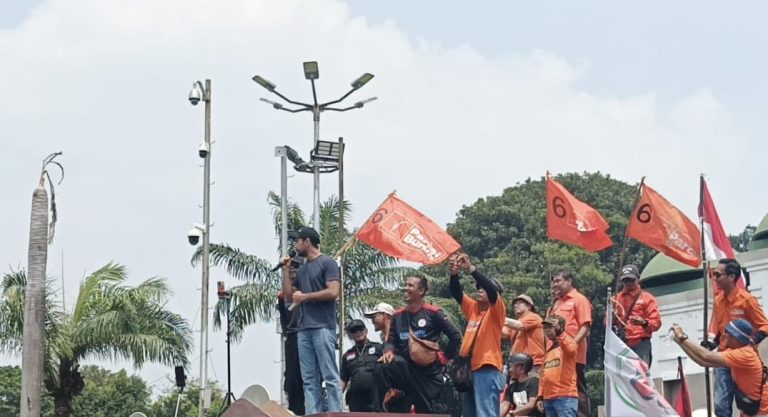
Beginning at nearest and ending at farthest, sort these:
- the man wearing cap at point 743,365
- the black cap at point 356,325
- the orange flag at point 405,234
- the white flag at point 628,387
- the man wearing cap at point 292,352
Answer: the man wearing cap at point 743,365 < the white flag at point 628,387 < the man wearing cap at point 292,352 < the black cap at point 356,325 < the orange flag at point 405,234

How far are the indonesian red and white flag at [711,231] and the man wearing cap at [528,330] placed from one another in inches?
79.5

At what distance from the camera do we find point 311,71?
24234 mm

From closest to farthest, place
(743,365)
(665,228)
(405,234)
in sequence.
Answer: (743,365), (665,228), (405,234)

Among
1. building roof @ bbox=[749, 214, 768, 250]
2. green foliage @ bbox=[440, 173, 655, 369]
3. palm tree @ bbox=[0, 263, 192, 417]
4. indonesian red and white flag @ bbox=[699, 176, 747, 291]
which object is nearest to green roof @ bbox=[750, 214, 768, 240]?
building roof @ bbox=[749, 214, 768, 250]

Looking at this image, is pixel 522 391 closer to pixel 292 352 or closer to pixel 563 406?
pixel 563 406

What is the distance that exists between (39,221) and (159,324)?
5869 millimetres

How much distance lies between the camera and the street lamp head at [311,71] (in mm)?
24172

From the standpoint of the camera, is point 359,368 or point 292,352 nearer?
point 359,368

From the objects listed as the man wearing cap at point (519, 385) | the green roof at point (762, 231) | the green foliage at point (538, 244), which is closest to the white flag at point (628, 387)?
the man wearing cap at point (519, 385)

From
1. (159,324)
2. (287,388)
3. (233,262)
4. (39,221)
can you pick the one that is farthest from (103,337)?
(287,388)

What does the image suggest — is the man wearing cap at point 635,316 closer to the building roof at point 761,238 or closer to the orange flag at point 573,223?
the orange flag at point 573,223

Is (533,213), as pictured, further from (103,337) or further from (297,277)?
(297,277)

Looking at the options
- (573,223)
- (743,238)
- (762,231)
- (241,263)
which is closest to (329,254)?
(241,263)

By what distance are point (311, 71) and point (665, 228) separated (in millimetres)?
11129
